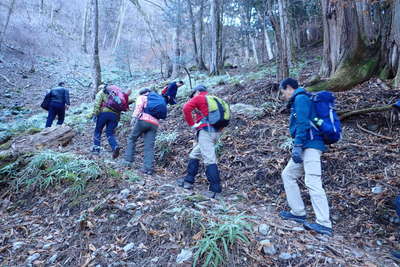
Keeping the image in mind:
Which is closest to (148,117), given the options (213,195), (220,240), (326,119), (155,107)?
(155,107)

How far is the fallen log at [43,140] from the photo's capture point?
7.19 metres

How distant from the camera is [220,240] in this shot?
10.3 ft

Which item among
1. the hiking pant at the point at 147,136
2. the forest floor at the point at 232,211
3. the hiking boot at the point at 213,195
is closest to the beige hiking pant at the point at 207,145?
the hiking boot at the point at 213,195

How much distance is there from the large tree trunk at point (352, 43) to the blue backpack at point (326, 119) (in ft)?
14.0

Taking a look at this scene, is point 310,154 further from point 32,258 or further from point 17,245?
point 17,245

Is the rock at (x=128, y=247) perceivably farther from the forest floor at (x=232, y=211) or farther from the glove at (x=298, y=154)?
the glove at (x=298, y=154)

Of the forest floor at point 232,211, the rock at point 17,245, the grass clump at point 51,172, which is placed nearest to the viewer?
the forest floor at point 232,211

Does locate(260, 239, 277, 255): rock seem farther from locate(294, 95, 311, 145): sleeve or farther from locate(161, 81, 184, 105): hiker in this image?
locate(161, 81, 184, 105): hiker

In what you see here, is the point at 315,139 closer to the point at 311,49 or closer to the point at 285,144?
the point at 285,144

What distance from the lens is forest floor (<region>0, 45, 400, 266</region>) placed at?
319 centimetres

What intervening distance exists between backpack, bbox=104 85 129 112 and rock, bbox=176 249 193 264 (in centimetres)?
453

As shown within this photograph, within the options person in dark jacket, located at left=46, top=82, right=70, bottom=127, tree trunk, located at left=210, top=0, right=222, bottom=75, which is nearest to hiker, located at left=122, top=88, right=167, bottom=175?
person in dark jacket, located at left=46, top=82, right=70, bottom=127

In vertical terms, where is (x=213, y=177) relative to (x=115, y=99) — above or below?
below

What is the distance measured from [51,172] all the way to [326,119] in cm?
486
